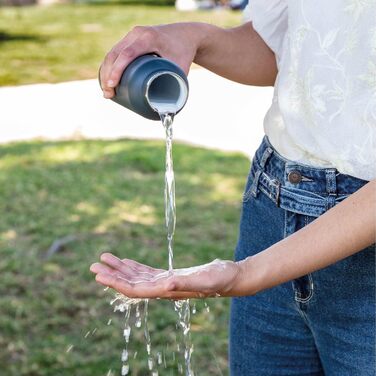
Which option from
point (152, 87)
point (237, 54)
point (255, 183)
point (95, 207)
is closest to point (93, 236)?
point (95, 207)

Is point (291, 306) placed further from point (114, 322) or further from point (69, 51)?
point (69, 51)

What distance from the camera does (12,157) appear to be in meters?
5.92

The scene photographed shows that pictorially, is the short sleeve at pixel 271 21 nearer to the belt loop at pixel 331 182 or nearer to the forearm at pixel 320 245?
the belt loop at pixel 331 182

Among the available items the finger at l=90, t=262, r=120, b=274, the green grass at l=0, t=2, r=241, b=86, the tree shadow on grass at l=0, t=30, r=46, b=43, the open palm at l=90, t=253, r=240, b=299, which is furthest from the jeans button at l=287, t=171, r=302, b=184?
the tree shadow on grass at l=0, t=30, r=46, b=43

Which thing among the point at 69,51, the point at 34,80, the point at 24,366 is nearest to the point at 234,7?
the point at 69,51

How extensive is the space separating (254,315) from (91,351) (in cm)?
188

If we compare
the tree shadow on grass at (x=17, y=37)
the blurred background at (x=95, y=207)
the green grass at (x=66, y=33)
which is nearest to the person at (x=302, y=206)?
the blurred background at (x=95, y=207)

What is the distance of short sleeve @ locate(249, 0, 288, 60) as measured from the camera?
1.74 meters

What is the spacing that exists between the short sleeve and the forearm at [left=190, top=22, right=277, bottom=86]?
0.09 meters

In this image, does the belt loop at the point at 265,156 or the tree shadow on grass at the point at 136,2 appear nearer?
the belt loop at the point at 265,156

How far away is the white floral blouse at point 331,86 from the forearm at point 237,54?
0.25 metres

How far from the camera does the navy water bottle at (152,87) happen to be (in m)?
1.53

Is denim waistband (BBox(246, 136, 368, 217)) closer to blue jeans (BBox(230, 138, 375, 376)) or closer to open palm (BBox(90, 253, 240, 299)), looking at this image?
blue jeans (BBox(230, 138, 375, 376))

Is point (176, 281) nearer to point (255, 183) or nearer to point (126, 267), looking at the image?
point (126, 267)
